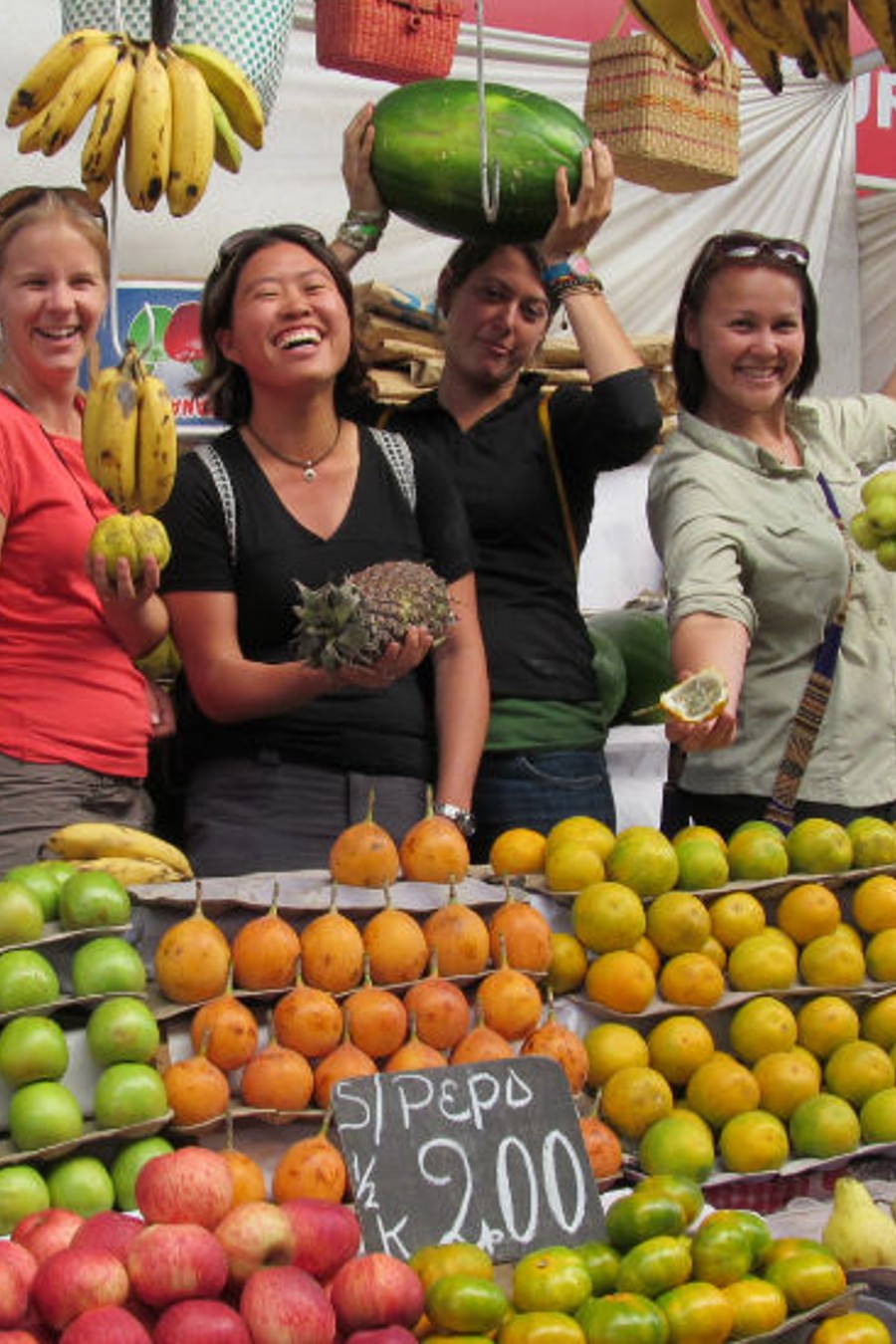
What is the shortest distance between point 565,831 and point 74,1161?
92 cm

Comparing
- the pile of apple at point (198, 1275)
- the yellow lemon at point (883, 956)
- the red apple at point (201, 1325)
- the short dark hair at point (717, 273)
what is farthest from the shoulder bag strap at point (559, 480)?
the red apple at point (201, 1325)

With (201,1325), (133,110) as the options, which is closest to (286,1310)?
(201,1325)

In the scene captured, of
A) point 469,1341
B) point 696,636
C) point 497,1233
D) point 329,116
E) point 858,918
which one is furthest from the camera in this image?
point 329,116

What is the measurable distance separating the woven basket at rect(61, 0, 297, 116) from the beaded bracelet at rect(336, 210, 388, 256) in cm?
33

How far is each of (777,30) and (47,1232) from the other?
1690 mm

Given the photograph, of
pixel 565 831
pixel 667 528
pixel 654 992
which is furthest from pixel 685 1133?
pixel 667 528

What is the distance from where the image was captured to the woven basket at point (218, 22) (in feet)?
10.4

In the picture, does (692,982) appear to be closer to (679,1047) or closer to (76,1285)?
(679,1047)

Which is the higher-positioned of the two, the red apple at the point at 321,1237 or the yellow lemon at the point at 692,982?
the red apple at the point at 321,1237

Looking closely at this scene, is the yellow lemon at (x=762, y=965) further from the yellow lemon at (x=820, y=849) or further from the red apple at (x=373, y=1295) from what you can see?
the red apple at (x=373, y=1295)

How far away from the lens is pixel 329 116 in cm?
550

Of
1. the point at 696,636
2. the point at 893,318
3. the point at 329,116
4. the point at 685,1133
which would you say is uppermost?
the point at 329,116

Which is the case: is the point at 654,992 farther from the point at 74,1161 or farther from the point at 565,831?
the point at 74,1161

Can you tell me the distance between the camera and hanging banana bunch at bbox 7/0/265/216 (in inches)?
109
